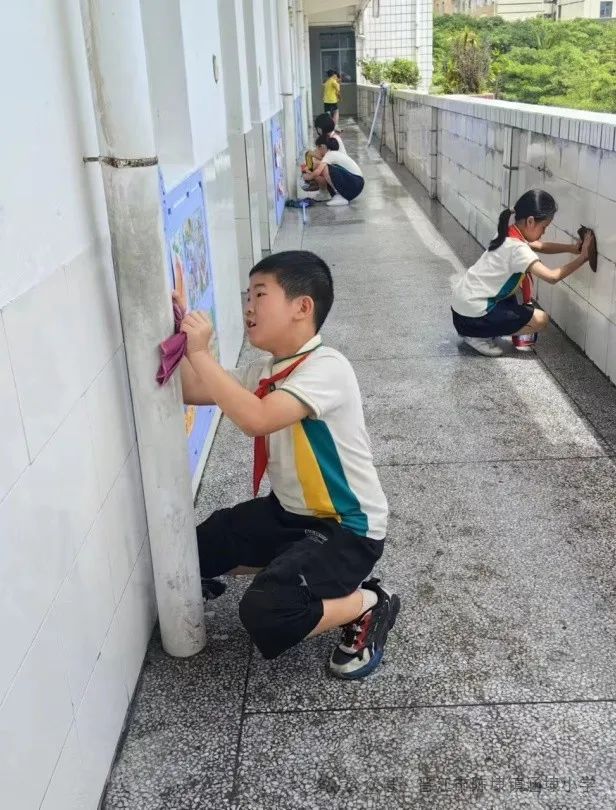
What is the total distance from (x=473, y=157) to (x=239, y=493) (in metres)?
6.32

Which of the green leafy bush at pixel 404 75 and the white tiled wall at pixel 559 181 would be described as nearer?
the white tiled wall at pixel 559 181

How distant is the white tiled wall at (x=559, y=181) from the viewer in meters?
4.56

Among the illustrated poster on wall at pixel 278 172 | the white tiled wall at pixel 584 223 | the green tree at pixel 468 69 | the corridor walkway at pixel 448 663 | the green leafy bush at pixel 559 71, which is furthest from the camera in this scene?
the green leafy bush at pixel 559 71

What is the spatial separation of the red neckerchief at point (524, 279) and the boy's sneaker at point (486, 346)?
39cm

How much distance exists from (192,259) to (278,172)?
7305mm

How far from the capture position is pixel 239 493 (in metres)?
3.61

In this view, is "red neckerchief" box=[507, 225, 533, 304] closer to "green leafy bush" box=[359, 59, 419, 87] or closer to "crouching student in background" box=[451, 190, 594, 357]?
"crouching student in background" box=[451, 190, 594, 357]

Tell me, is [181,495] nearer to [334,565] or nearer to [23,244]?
[334,565]

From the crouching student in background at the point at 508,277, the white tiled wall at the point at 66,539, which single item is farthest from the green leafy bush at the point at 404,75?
the white tiled wall at the point at 66,539

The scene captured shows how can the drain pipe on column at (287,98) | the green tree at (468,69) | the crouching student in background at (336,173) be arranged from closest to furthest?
1. the crouching student in background at (336,173)
2. the drain pipe on column at (287,98)
3. the green tree at (468,69)

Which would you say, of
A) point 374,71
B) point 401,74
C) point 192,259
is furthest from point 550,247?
point 374,71

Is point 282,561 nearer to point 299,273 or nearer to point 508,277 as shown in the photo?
point 299,273

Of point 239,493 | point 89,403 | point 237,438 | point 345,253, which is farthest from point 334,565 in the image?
point 345,253

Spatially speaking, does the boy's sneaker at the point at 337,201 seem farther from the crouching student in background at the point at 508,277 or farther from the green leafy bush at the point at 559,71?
the crouching student in background at the point at 508,277
